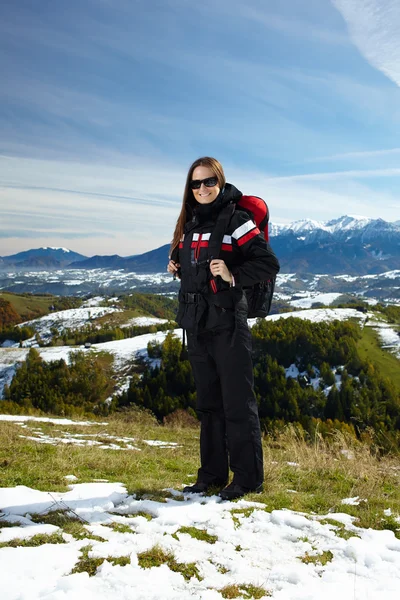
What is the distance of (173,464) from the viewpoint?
7531 mm

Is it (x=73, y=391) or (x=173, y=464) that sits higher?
(x=173, y=464)

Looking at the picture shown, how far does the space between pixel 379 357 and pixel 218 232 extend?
5186 inches

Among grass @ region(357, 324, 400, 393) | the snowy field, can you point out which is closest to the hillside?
the snowy field

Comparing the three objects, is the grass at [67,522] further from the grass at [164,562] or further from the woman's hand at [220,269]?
the woman's hand at [220,269]

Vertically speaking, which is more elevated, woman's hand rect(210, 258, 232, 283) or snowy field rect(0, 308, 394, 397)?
woman's hand rect(210, 258, 232, 283)

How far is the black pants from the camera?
16.8ft

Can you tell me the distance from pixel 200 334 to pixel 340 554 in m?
2.79

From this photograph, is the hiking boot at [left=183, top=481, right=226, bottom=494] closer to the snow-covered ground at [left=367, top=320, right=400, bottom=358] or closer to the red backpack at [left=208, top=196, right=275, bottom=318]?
the red backpack at [left=208, top=196, right=275, bottom=318]

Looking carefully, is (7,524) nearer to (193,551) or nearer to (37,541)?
(37,541)

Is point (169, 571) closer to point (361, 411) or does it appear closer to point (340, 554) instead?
point (340, 554)

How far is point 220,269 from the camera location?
485cm

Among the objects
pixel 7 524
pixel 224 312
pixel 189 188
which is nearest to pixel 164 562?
pixel 7 524

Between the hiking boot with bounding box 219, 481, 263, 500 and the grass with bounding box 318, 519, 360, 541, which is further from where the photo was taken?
the hiking boot with bounding box 219, 481, 263, 500

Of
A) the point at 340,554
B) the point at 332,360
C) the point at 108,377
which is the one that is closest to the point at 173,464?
the point at 340,554
